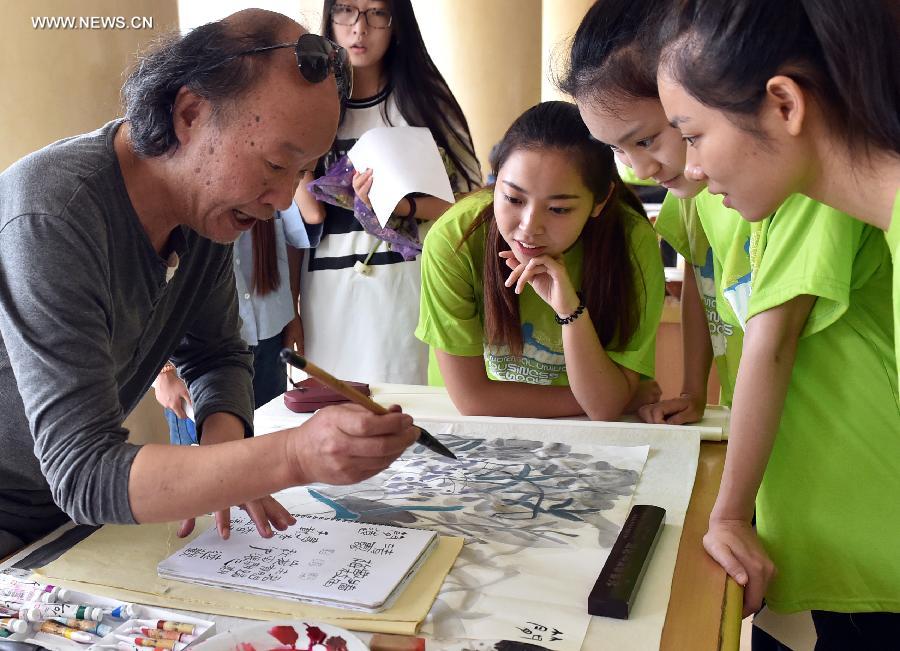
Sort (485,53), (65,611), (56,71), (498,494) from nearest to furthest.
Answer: (65,611) < (498,494) < (56,71) < (485,53)

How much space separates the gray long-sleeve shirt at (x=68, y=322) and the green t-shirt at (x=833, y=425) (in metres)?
0.78

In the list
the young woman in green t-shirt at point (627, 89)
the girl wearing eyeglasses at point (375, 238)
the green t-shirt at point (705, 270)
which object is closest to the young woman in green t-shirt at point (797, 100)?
the young woman in green t-shirt at point (627, 89)

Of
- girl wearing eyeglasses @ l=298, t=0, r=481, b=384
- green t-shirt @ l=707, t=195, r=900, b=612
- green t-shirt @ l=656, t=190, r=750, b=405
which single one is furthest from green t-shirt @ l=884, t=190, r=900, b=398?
girl wearing eyeglasses @ l=298, t=0, r=481, b=384

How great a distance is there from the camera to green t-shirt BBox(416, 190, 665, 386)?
5.74 ft

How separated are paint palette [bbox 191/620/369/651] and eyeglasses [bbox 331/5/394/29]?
1.75 meters

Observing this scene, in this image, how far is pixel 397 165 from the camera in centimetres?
213

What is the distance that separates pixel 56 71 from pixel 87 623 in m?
1.55

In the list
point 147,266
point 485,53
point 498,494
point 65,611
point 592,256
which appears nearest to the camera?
point 65,611

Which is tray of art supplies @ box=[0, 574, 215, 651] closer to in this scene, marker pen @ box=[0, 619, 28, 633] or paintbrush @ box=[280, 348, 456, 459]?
marker pen @ box=[0, 619, 28, 633]

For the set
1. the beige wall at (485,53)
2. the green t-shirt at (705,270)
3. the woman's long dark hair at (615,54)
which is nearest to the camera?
the woman's long dark hair at (615,54)

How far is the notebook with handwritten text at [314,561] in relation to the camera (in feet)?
3.28

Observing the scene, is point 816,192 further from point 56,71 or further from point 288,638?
point 56,71

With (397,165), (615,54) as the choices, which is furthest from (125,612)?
(397,165)

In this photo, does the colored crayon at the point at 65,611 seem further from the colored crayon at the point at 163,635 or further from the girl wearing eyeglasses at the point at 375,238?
the girl wearing eyeglasses at the point at 375,238
